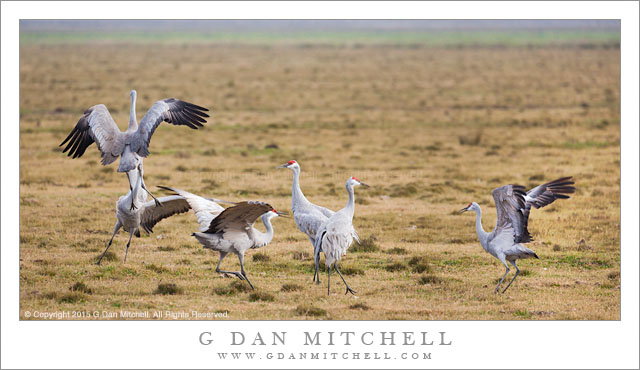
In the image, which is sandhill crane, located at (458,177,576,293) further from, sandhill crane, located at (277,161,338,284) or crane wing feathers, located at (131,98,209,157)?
crane wing feathers, located at (131,98,209,157)

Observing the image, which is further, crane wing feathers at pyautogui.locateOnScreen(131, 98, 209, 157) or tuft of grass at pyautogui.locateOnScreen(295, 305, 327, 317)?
crane wing feathers at pyautogui.locateOnScreen(131, 98, 209, 157)

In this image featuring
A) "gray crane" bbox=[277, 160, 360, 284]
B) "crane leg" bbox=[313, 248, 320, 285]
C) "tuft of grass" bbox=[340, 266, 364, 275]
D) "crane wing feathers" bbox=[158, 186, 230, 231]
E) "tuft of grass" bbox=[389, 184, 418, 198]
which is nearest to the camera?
"crane leg" bbox=[313, 248, 320, 285]

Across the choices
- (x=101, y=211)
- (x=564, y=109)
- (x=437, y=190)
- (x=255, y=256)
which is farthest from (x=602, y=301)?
(x=564, y=109)

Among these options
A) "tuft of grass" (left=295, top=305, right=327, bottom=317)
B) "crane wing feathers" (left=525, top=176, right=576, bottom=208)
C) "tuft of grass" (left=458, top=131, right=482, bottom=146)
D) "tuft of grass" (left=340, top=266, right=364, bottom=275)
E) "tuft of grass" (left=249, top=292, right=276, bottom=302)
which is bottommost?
"tuft of grass" (left=295, top=305, right=327, bottom=317)

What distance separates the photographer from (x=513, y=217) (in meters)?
9.12

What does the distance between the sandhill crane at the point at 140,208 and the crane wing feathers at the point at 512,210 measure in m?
4.10

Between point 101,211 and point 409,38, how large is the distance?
77.3 metres

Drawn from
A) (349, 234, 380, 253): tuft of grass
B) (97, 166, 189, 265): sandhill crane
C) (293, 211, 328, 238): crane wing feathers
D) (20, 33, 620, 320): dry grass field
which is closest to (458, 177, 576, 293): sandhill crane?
(20, 33, 620, 320): dry grass field

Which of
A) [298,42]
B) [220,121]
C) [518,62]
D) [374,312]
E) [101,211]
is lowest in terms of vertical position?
[374,312]

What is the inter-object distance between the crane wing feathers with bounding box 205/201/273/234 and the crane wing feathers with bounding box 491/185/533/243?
275 centimetres

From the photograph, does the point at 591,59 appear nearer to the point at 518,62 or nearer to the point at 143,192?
the point at 518,62

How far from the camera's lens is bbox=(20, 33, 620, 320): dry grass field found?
30.0ft

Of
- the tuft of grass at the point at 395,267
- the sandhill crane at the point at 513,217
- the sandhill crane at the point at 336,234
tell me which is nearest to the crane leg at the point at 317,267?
the sandhill crane at the point at 336,234

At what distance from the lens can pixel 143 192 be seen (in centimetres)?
1042
